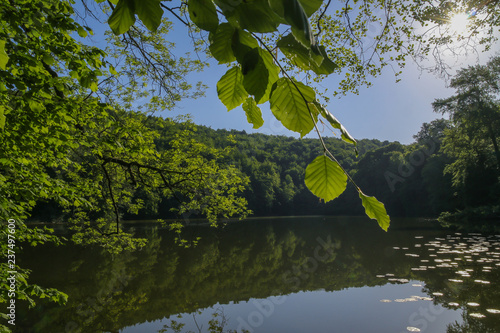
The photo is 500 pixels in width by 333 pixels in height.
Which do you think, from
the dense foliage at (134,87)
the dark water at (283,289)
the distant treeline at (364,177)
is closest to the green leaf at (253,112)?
the dense foliage at (134,87)

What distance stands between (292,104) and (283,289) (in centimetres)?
1034

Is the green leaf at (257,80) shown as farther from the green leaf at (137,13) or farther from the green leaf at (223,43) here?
the green leaf at (137,13)

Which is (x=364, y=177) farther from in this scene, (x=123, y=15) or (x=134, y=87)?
(x=123, y=15)

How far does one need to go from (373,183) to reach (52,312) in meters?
49.2

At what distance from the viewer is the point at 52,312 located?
7797 mm

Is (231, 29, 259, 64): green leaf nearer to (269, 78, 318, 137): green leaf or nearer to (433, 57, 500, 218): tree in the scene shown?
(269, 78, 318, 137): green leaf

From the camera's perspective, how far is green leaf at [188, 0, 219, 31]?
1.32 ft

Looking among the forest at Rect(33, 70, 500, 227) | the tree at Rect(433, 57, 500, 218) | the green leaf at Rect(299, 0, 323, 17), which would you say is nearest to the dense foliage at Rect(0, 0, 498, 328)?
the green leaf at Rect(299, 0, 323, 17)

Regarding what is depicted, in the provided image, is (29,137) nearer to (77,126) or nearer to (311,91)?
(77,126)

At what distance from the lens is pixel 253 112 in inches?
24.0

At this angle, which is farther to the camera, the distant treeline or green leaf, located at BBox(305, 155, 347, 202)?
the distant treeline

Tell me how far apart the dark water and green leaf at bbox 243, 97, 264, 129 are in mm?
7333

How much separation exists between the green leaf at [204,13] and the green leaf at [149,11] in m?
0.06

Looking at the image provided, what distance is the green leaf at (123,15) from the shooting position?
44 centimetres
